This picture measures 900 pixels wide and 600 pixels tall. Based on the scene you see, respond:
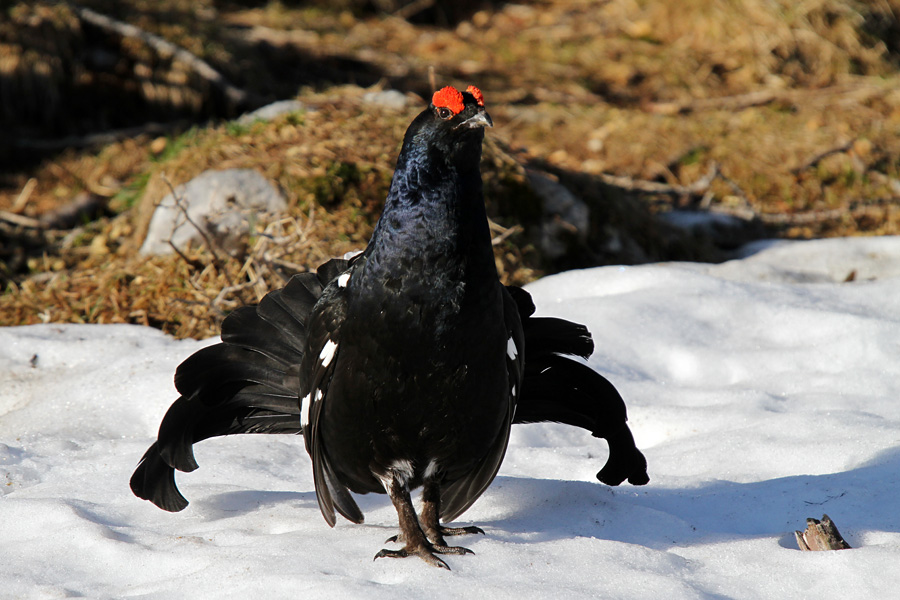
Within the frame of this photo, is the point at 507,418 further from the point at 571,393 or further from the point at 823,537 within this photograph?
the point at 823,537

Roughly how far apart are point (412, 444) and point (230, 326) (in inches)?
29.6

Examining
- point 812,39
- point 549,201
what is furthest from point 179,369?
point 812,39

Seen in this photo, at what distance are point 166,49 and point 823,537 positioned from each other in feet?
22.4

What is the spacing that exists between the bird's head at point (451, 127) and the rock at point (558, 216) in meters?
3.22

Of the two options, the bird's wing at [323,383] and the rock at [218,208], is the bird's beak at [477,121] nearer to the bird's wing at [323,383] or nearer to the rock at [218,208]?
the bird's wing at [323,383]

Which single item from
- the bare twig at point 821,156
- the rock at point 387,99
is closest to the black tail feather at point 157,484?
the rock at point 387,99

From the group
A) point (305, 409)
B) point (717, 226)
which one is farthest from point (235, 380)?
point (717, 226)

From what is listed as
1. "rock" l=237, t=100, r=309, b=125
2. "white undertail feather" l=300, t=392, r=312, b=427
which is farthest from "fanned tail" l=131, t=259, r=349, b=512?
"rock" l=237, t=100, r=309, b=125

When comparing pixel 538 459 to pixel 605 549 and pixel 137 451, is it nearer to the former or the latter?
pixel 605 549

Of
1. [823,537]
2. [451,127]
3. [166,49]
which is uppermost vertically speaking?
[166,49]

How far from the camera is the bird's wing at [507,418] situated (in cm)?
251

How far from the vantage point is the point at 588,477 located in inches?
131

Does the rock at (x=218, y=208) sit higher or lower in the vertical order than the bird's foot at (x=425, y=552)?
higher

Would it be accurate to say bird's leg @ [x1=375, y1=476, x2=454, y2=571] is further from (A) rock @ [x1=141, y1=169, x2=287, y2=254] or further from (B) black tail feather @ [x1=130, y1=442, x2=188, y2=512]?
(A) rock @ [x1=141, y1=169, x2=287, y2=254]
